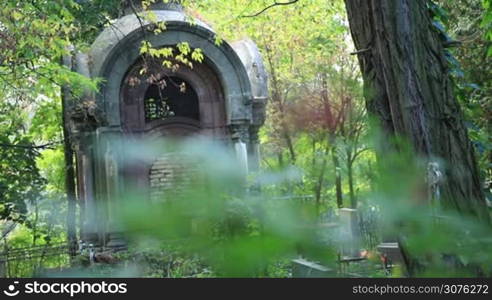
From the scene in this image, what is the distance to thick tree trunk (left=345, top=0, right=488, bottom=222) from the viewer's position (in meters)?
2.62

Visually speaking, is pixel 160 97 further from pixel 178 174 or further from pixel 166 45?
pixel 178 174

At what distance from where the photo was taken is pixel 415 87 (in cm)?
265

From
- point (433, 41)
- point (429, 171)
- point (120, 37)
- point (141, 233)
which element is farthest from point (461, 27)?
point (141, 233)

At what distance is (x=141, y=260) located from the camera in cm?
131

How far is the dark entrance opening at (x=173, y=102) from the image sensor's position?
14.3 meters

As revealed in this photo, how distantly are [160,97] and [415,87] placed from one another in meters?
10.9

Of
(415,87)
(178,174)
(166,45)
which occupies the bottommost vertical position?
(178,174)

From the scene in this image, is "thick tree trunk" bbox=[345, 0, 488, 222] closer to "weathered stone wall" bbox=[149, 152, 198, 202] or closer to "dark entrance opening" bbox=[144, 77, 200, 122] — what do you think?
"weathered stone wall" bbox=[149, 152, 198, 202]

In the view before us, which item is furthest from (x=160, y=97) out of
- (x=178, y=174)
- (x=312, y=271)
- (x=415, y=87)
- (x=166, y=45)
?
(x=312, y=271)

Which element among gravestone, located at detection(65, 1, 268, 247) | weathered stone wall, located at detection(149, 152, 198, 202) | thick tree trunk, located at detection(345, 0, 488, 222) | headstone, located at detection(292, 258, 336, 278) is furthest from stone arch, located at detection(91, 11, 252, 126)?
headstone, located at detection(292, 258, 336, 278)

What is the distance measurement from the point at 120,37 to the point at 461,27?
275 inches

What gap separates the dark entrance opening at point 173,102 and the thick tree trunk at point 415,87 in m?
11.6

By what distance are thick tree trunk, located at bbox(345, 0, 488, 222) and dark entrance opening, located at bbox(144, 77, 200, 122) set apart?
1162cm

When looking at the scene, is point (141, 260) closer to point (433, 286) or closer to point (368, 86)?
point (433, 286)
